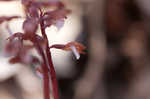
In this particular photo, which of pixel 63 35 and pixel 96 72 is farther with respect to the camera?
pixel 63 35

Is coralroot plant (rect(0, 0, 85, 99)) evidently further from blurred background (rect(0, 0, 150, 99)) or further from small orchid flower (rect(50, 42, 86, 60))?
blurred background (rect(0, 0, 150, 99))

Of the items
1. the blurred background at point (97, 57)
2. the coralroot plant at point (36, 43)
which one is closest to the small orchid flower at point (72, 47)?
the coralroot plant at point (36, 43)

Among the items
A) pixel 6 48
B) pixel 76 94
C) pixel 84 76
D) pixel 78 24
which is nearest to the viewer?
Answer: pixel 6 48

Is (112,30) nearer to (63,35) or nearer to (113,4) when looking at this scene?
(113,4)

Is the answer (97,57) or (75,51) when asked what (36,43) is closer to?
(75,51)

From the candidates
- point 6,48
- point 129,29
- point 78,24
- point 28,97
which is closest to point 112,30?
point 129,29


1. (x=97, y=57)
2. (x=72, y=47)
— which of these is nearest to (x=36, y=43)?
(x=72, y=47)

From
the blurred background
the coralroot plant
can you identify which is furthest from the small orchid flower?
the blurred background

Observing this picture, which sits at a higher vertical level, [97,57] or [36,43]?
[36,43]

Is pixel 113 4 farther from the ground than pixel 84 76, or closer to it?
farther from the ground
